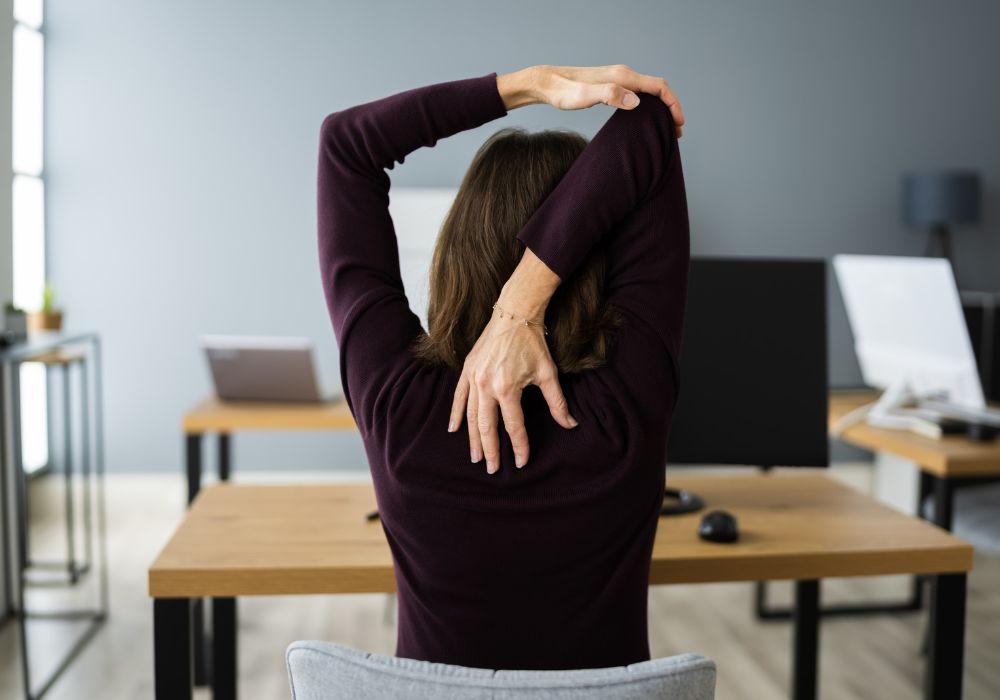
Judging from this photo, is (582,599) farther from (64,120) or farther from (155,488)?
(64,120)

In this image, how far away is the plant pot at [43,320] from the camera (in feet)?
11.2

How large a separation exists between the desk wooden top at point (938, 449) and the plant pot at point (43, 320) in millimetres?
2779

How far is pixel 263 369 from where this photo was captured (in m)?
2.77

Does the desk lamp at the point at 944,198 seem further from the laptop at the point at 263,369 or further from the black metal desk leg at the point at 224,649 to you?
the black metal desk leg at the point at 224,649

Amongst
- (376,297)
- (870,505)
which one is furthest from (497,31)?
(376,297)

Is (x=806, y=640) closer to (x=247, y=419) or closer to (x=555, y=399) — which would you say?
(x=555, y=399)

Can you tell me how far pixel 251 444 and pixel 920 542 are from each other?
3885 mm

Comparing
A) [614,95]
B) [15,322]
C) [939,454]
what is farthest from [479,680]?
[15,322]

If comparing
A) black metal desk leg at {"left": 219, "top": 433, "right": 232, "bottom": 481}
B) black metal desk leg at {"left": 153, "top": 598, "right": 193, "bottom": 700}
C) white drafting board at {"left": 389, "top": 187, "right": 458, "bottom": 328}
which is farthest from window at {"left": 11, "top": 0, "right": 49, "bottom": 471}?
black metal desk leg at {"left": 153, "top": 598, "right": 193, "bottom": 700}

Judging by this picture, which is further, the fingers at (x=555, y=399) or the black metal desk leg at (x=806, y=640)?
the black metal desk leg at (x=806, y=640)

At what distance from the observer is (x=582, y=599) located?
40.6 inches

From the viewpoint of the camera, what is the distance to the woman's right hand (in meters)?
1.08

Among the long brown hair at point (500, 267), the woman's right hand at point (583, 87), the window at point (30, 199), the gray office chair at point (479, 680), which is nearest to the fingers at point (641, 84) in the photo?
the woman's right hand at point (583, 87)

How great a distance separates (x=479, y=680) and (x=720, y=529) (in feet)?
2.82
